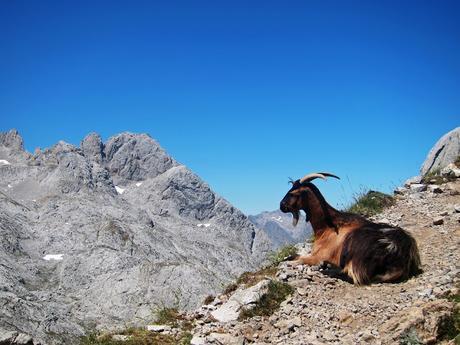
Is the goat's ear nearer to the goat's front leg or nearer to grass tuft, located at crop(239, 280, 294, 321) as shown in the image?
the goat's front leg

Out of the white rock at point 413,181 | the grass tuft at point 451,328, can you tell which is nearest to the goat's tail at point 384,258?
the grass tuft at point 451,328

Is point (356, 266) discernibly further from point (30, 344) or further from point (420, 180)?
point (420, 180)

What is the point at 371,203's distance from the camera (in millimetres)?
18656

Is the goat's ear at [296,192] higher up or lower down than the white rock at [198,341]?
higher up

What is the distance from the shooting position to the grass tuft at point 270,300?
10.4 meters

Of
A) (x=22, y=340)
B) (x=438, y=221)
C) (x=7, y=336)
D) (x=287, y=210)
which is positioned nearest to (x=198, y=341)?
(x=22, y=340)

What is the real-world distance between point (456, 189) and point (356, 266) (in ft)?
29.0

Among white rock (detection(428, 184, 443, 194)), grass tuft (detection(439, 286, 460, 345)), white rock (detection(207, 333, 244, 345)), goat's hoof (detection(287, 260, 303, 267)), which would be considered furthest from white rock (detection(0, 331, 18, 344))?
white rock (detection(428, 184, 443, 194))

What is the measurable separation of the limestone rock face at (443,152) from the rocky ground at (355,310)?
12.5m

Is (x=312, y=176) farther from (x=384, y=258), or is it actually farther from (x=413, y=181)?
(x=413, y=181)

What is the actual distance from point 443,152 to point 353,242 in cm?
1612

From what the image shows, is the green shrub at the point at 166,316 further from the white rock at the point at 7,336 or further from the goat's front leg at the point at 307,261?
the goat's front leg at the point at 307,261

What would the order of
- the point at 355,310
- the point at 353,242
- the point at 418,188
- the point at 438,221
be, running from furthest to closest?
the point at 418,188
the point at 438,221
the point at 353,242
the point at 355,310

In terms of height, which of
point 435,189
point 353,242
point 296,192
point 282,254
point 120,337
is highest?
point 435,189
